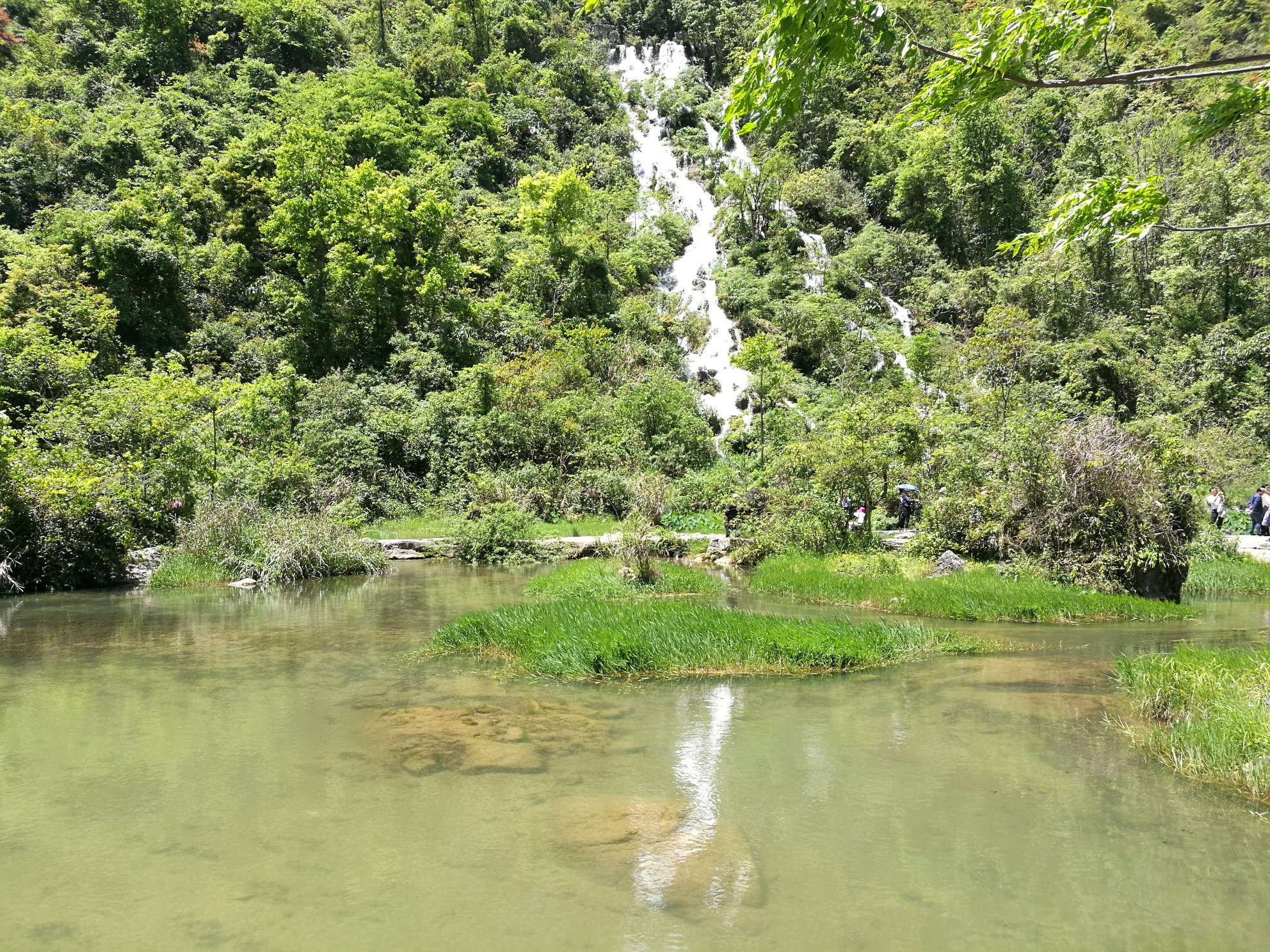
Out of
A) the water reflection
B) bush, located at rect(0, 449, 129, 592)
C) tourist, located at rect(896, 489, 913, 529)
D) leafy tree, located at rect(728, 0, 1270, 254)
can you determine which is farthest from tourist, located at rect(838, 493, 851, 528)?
bush, located at rect(0, 449, 129, 592)

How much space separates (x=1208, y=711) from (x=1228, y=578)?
12.8 meters

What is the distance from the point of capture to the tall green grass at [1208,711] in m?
6.30

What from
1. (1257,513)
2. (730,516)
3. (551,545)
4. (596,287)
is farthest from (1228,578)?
(596,287)

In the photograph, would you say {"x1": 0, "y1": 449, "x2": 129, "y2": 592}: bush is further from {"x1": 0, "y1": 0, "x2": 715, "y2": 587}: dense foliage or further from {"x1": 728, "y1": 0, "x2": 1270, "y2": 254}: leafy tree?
{"x1": 728, "y1": 0, "x2": 1270, "y2": 254}: leafy tree

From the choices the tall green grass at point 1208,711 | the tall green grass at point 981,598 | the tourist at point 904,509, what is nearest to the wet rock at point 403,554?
the tall green grass at point 981,598

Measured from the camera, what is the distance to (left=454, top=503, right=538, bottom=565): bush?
2117cm

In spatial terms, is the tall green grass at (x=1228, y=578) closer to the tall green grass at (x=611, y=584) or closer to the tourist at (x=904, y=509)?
the tourist at (x=904, y=509)

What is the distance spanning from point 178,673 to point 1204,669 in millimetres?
12587

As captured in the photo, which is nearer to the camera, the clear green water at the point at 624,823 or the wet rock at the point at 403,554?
the clear green water at the point at 624,823

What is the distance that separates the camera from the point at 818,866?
198 inches

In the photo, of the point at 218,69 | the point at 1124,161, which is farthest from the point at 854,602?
the point at 218,69

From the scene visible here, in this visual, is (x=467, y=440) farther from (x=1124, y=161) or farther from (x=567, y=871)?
(x=1124, y=161)

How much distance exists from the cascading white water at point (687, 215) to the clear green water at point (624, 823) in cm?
2691

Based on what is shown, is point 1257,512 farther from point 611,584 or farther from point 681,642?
point 681,642
